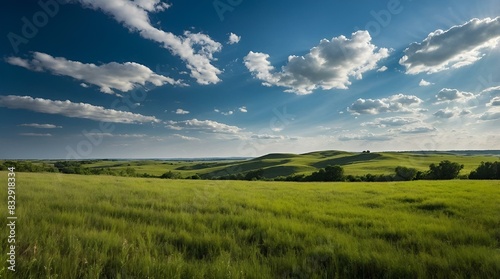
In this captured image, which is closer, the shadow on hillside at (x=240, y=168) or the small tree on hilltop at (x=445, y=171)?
the small tree on hilltop at (x=445, y=171)

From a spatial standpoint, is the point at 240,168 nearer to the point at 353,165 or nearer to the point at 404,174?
the point at 353,165

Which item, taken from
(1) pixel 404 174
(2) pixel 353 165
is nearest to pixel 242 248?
(1) pixel 404 174

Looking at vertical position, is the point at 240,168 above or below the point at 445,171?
below

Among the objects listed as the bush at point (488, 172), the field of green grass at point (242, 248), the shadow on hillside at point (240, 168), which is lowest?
the shadow on hillside at point (240, 168)

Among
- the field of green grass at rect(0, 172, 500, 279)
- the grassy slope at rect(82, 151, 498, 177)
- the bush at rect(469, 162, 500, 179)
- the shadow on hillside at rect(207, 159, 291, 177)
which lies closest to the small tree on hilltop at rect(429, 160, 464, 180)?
the bush at rect(469, 162, 500, 179)

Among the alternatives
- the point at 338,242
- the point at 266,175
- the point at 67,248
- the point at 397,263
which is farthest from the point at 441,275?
the point at 266,175

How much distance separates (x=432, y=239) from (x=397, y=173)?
8083cm

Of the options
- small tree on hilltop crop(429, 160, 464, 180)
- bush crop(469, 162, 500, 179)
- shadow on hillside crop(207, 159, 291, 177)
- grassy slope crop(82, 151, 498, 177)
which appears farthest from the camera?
shadow on hillside crop(207, 159, 291, 177)

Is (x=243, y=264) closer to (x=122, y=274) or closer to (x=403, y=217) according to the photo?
(x=122, y=274)

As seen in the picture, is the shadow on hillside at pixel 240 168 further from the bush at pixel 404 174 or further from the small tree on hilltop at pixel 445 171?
the small tree on hilltop at pixel 445 171

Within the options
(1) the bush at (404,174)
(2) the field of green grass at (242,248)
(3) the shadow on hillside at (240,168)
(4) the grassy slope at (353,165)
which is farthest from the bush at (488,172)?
(3) the shadow on hillside at (240,168)

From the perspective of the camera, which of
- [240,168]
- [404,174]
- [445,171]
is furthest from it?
[240,168]

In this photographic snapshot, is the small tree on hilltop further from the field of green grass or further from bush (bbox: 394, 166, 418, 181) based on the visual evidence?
the field of green grass

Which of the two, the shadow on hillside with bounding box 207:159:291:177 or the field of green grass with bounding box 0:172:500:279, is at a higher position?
the field of green grass with bounding box 0:172:500:279
